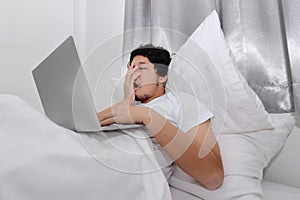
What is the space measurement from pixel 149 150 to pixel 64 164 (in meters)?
0.24

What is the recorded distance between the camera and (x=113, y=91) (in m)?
1.27

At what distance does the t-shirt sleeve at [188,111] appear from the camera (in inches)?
35.3

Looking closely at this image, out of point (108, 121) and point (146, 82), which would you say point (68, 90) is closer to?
point (108, 121)

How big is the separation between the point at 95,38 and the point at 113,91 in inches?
29.0

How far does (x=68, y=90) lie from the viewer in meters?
0.78

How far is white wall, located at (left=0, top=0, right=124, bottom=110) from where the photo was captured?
5.12ft

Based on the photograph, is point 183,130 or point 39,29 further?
point 39,29

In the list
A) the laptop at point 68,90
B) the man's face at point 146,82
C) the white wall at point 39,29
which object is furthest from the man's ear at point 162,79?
the white wall at point 39,29

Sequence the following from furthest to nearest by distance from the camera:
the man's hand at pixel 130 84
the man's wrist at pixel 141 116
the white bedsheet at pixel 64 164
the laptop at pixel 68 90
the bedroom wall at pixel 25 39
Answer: the bedroom wall at pixel 25 39, the man's hand at pixel 130 84, the man's wrist at pixel 141 116, the laptop at pixel 68 90, the white bedsheet at pixel 64 164

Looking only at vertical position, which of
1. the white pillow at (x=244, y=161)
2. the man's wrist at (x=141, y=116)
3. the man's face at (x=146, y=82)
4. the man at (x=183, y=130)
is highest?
the man's face at (x=146, y=82)

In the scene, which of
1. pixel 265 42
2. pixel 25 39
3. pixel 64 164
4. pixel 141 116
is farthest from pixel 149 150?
pixel 25 39

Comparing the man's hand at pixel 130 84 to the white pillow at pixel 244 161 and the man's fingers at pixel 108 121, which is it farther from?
the white pillow at pixel 244 161

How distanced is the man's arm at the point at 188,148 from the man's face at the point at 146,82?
0.93 feet

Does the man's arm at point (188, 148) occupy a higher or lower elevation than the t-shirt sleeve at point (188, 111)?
lower
